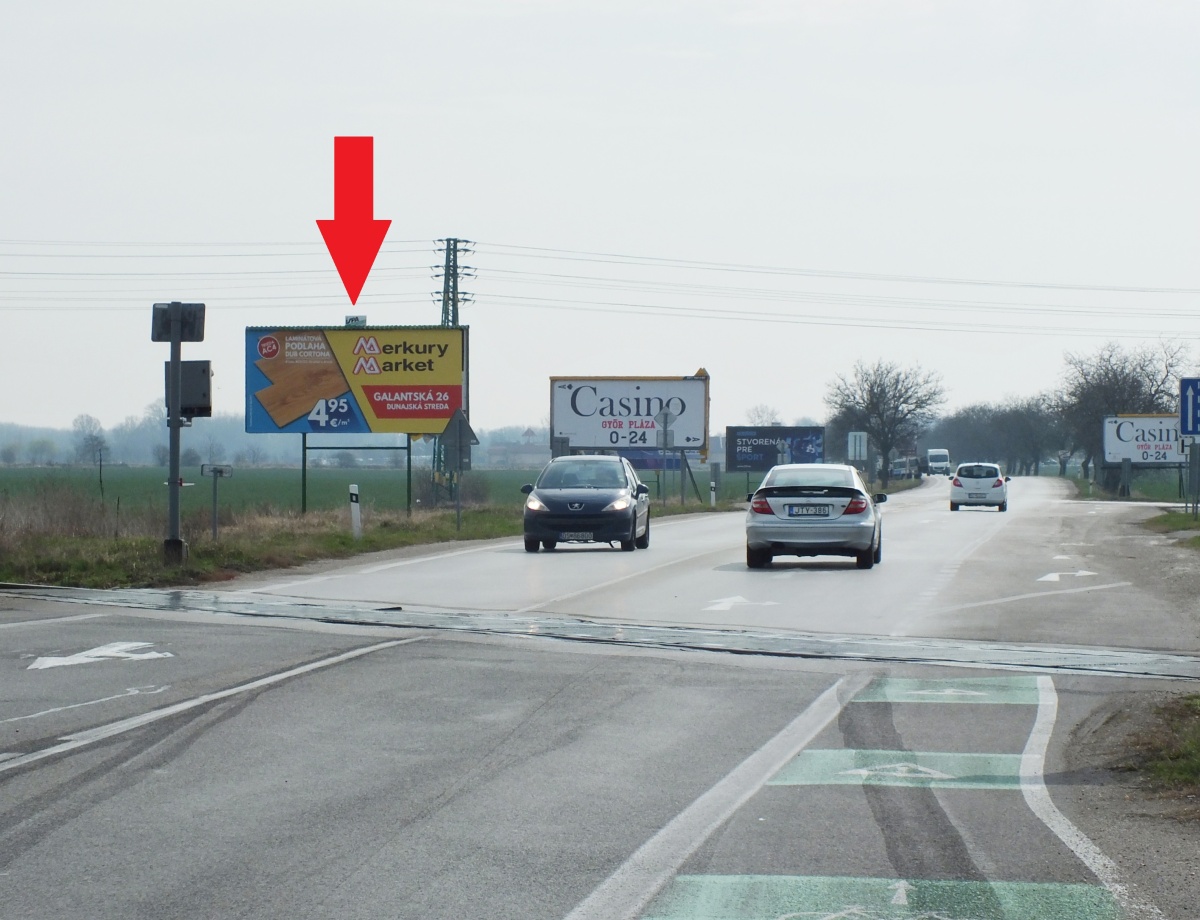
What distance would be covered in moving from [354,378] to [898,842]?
3854cm

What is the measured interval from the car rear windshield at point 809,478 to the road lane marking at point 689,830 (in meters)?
13.0

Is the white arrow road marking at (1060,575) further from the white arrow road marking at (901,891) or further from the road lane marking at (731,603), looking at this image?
the white arrow road marking at (901,891)

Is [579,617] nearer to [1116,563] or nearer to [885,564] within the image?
[885,564]

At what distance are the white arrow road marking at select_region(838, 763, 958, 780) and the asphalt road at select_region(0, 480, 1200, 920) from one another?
31mm

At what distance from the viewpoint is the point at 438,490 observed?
5044 cm

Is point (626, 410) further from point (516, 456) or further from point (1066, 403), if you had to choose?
point (516, 456)

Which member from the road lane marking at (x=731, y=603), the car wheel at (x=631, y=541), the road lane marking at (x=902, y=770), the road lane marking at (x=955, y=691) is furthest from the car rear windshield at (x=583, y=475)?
the road lane marking at (x=902, y=770)

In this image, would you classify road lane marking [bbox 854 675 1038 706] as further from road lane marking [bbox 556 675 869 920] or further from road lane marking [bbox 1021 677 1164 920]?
road lane marking [bbox 556 675 869 920]

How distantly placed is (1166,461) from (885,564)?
61053mm

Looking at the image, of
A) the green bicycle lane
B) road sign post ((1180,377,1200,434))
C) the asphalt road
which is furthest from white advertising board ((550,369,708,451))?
the green bicycle lane

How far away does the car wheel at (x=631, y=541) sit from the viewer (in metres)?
26.6

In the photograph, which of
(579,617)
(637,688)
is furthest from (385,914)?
(579,617)

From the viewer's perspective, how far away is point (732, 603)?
1717 centimetres

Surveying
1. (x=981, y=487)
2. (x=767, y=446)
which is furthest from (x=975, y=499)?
(x=767, y=446)
